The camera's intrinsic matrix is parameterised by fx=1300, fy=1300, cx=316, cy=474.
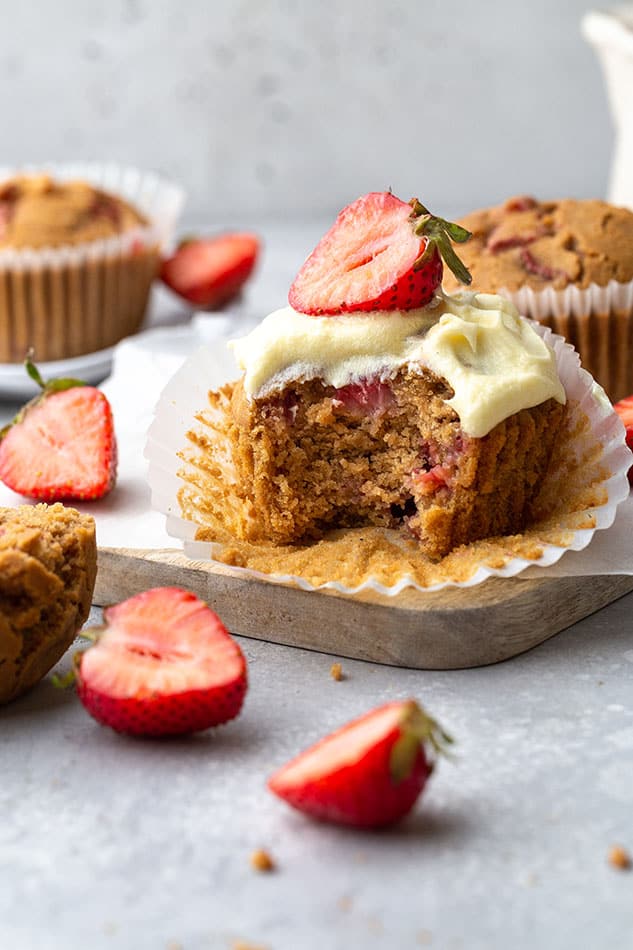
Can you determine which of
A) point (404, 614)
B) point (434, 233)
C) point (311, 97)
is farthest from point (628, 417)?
point (311, 97)

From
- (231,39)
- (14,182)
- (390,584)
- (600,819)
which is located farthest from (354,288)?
(231,39)

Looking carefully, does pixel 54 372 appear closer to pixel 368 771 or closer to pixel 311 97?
pixel 311 97

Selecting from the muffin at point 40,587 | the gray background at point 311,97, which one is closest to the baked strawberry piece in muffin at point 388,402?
the muffin at point 40,587

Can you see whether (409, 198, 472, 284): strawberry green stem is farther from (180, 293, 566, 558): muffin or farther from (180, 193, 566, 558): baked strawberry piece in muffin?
A: (180, 293, 566, 558): muffin

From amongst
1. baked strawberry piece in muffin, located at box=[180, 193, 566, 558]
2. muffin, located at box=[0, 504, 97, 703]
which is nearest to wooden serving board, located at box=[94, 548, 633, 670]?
baked strawberry piece in muffin, located at box=[180, 193, 566, 558]

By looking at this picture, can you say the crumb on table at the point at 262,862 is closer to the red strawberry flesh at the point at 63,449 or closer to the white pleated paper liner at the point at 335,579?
the white pleated paper liner at the point at 335,579

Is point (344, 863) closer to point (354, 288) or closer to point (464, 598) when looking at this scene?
point (464, 598)

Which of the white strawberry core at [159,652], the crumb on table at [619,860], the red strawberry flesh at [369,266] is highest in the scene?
the red strawberry flesh at [369,266]
